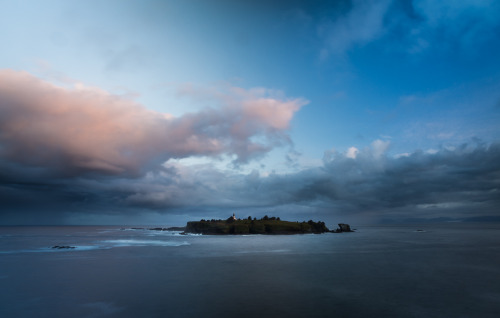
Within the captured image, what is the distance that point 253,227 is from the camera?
14900 centimetres

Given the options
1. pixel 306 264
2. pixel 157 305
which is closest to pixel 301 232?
pixel 306 264

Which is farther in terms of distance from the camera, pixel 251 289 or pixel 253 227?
pixel 253 227

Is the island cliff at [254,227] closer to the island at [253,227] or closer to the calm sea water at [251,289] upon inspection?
the island at [253,227]

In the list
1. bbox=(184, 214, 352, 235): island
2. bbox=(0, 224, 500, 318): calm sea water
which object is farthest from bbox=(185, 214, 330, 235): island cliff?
bbox=(0, 224, 500, 318): calm sea water

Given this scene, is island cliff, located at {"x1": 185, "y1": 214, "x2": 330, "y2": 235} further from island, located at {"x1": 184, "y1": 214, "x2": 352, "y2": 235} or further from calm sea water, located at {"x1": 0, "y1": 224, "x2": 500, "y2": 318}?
calm sea water, located at {"x1": 0, "y1": 224, "x2": 500, "y2": 318}

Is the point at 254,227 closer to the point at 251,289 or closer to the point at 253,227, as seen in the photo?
the point at 253,227

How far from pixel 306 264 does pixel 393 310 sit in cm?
2249

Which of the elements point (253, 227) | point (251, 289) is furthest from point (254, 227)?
point (251, 289)

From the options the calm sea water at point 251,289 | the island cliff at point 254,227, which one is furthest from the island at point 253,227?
the calm sea water at point 251,289

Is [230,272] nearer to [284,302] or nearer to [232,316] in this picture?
[284,302]

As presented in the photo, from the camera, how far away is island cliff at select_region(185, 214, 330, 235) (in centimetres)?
14438

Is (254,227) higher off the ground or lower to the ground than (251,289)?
higher

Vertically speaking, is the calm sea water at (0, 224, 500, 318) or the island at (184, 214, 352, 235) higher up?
the island at (184, 214, 352, 235)

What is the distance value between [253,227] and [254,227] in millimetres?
564
